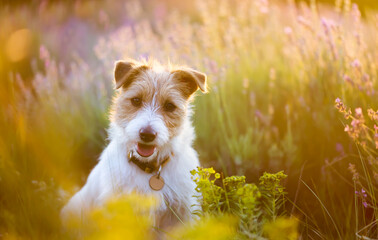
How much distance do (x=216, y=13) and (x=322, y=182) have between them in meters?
4.10

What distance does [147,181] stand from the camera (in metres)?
3.07

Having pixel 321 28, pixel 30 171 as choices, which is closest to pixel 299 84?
pixel 321 28

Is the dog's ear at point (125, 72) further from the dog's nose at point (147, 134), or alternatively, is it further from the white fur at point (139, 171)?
the dog's nose at point (147, 134)

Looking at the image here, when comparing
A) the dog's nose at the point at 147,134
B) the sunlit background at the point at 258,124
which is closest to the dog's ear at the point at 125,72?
the dog's nose at the point at 147,134

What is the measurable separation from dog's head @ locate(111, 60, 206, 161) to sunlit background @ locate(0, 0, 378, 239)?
986mm

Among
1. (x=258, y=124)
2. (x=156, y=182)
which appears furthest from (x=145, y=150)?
(x=258, y=124)

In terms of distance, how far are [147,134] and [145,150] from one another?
0.65ft

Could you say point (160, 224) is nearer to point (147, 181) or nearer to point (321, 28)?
point (147, 181)

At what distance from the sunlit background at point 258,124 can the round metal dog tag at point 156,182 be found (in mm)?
836

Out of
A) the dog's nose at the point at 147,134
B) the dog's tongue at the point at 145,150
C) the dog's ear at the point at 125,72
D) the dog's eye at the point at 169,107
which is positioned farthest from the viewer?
the dog's eye at the point at 169,107

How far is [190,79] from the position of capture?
11.8 feet

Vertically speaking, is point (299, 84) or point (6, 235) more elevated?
point (299, 84)

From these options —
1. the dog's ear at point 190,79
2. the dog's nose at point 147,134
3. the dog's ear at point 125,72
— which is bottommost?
the dog's nose at point 147,134

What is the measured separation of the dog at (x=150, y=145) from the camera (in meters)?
3.03
